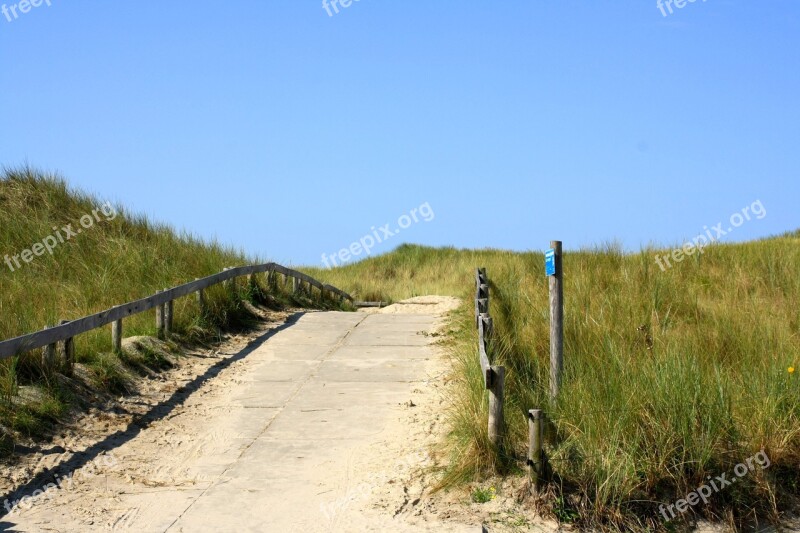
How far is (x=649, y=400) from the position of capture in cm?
699

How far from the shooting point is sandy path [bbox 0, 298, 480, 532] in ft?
21.4

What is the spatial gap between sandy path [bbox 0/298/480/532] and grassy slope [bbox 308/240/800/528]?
2.09 ft

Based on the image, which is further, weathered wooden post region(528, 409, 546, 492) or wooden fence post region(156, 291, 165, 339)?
wooden fence post region(156, 291, 165, 339)

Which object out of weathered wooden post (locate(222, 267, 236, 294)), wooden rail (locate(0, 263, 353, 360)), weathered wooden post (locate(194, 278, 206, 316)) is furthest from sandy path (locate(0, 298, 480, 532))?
weathered wooden post (locate(222, 267, 236, 294))

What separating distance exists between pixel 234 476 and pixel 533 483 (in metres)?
2.68

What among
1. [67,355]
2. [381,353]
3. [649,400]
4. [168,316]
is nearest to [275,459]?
[67,355]

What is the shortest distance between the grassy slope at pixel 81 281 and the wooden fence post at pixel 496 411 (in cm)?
441

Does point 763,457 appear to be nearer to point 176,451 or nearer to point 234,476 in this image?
point 234,476

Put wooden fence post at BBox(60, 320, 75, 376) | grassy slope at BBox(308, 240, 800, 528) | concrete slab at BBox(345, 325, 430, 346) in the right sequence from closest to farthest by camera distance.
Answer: grassy slope at BBox(308, 240, 800, 528), wooden fence post at BBox(60, 320, 75, 376), concrete slab at BBox(345, 325, 430, 346)

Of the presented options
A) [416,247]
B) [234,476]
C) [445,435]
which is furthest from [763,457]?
[416,247]

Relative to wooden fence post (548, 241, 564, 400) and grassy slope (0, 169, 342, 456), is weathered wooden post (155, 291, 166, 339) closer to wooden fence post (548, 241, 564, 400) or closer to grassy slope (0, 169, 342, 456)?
grassy slope (0, 169, 342, 456)

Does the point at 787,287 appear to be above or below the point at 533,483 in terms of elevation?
above

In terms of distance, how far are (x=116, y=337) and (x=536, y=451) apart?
19.9ft

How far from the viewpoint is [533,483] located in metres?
6.58
